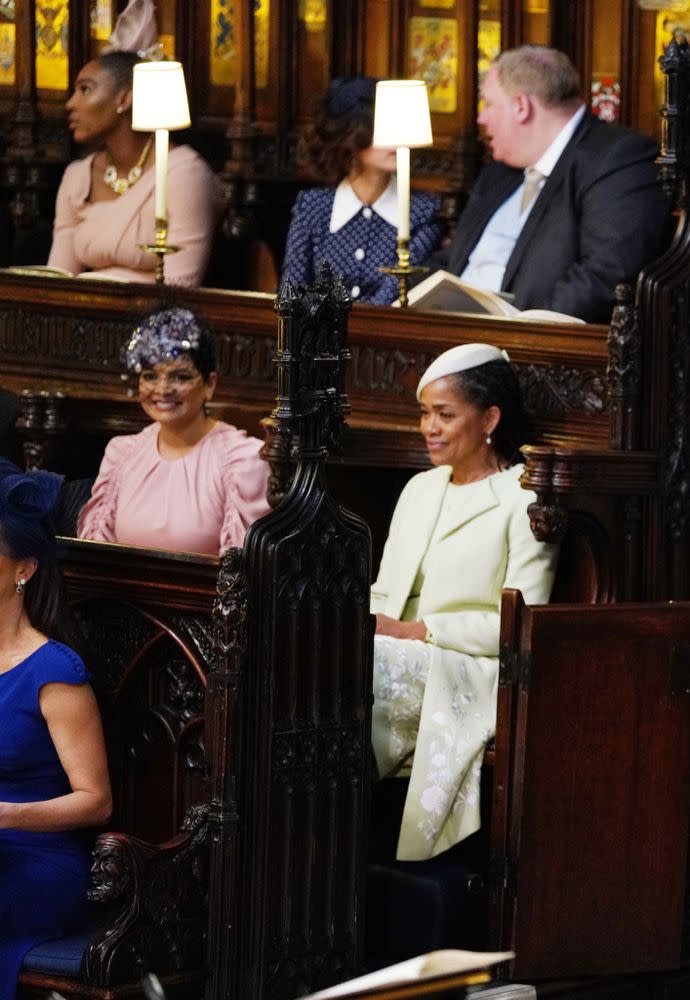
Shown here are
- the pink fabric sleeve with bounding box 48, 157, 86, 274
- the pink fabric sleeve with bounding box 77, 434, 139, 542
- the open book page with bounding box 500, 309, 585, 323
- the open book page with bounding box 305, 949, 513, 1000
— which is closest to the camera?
the open book page with bounding box 305, 949, 513, 1000

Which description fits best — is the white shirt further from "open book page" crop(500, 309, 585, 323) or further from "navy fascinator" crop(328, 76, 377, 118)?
"navy fascinator" crop(328, 76, 377, 118)

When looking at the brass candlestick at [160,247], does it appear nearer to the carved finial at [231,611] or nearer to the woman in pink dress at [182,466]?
the woman in pink dress at [182,466]

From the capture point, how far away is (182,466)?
18.1ft

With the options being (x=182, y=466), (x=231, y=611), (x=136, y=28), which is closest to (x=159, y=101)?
(x=136, y=28)

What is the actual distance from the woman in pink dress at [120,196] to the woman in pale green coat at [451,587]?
84.7 inches

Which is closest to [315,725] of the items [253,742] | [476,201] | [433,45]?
[253,742]

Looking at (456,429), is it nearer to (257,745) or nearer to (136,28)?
(257,745)

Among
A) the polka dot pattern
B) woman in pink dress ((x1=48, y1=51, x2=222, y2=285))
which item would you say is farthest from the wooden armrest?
woman in pink dress ((x1=48, y1=51, x2=222, y2=285))

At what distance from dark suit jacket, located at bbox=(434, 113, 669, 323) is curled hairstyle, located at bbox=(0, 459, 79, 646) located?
173cm

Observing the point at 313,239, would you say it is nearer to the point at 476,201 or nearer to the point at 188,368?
the point at 476,201

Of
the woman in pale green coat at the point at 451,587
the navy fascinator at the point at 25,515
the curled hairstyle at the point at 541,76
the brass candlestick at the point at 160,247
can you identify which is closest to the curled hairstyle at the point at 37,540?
the navy fascinator at the point at 25,515

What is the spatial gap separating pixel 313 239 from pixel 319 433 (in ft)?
9.18

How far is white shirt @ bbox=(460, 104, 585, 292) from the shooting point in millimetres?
5965

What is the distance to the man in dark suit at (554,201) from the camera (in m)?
5.52
